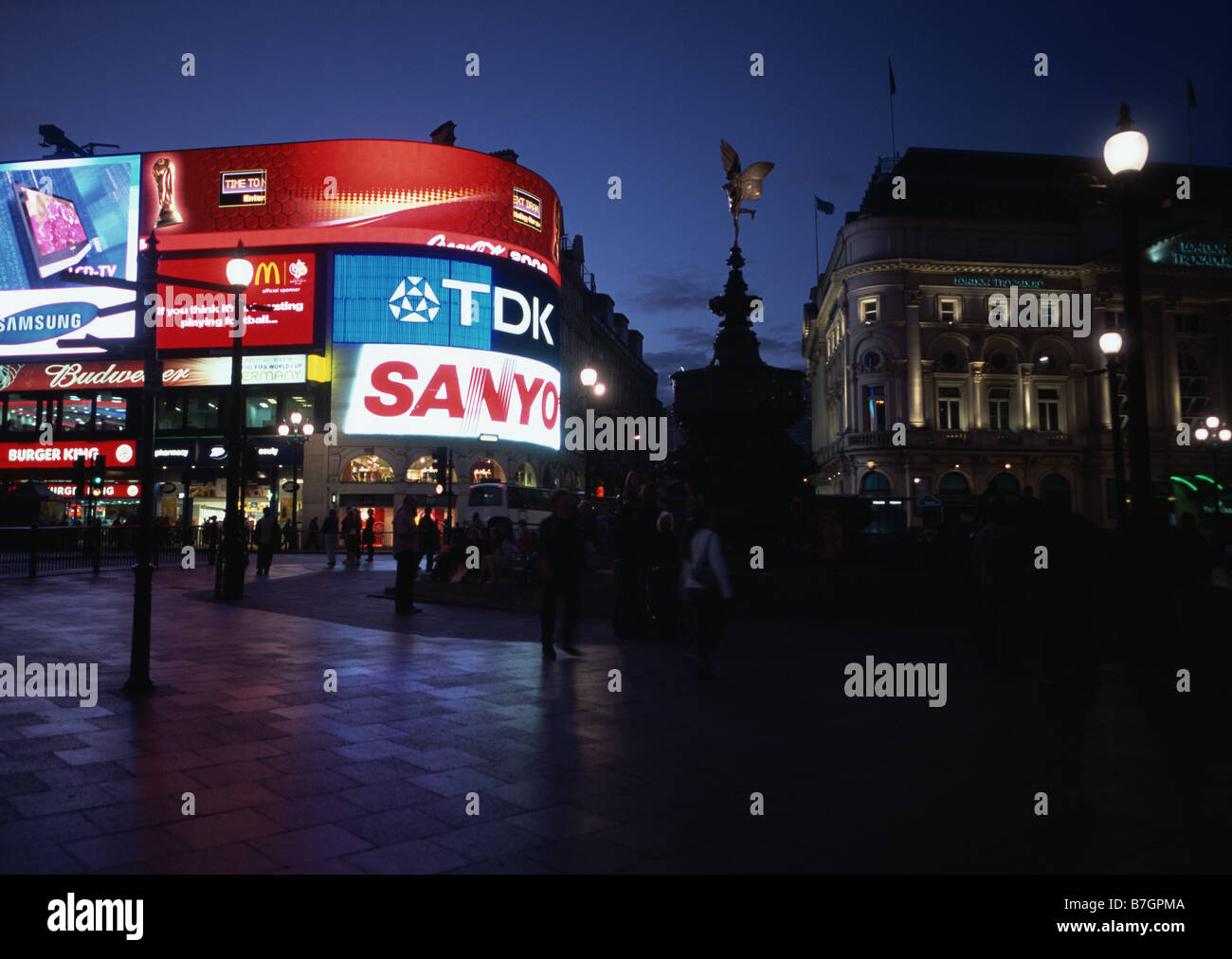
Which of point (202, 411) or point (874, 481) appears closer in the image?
point (202, 411)

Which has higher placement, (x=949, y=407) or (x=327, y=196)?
(x=327, y=196)

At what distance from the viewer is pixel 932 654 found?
959 centimetres

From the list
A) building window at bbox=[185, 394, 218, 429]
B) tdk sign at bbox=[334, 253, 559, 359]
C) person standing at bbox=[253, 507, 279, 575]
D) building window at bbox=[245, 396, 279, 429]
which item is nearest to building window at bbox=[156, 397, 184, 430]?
building window at bbox=[185, 394, 218, 429]

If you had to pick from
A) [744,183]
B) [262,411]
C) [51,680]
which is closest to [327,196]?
[262,411]

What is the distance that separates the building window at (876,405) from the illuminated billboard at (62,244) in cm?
4583

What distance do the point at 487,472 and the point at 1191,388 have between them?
48.2 m

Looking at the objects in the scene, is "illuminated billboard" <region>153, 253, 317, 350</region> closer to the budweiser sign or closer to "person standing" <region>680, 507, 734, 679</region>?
the budweiser sign

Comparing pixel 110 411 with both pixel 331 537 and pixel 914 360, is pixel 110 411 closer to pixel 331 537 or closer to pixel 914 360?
pixel 331 537

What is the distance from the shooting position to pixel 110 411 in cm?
4750

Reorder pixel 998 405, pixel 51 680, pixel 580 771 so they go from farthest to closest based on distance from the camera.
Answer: pixel 998 405 → pixel 51 680 → pixel 580 771

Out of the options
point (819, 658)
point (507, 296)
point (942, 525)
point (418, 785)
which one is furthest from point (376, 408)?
point (418, 785)
